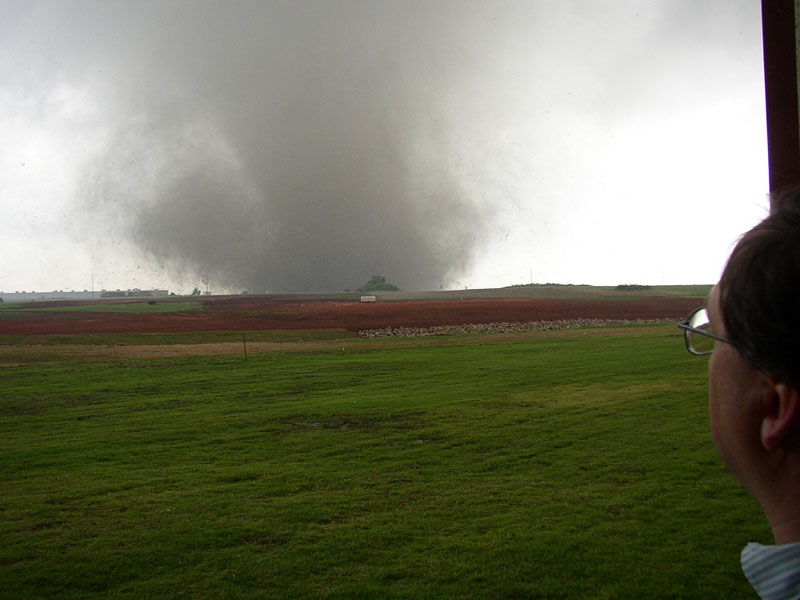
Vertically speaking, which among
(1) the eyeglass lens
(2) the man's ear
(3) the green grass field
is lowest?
(3) the green grass field

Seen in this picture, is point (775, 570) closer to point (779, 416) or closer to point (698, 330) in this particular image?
point (779, 416)

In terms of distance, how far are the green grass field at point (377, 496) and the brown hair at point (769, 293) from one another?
448 cm

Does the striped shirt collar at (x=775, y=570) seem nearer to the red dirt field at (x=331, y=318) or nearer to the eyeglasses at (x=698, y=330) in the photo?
the eyeglasses at (x=698, y=330)

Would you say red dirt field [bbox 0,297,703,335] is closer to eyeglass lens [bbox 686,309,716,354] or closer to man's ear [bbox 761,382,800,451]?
eyeglass lens [bbox 686,309,716,354]

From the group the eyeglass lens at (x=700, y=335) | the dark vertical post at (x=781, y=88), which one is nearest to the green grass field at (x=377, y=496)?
the dark vertical post at (x=781, y=88)

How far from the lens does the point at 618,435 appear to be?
1027 centimetres

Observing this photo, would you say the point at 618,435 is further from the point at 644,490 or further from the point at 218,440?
the point at 218,440

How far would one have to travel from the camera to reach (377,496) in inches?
293

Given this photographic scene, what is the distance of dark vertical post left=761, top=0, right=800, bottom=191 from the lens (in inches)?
154

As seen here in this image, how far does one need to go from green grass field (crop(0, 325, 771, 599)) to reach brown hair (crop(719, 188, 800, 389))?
176 inches

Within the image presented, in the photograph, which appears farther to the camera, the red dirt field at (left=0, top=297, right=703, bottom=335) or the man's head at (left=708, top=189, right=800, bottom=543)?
the red dirt field at (left=0, top=297, right=703, bottom=335)

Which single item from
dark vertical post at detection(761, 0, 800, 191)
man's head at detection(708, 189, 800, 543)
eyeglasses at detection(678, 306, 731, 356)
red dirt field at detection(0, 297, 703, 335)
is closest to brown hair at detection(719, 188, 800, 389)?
man's head at detection(708, 189, 800, 543)

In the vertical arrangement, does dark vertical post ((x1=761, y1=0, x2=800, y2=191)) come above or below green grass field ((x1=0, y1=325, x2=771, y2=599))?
above

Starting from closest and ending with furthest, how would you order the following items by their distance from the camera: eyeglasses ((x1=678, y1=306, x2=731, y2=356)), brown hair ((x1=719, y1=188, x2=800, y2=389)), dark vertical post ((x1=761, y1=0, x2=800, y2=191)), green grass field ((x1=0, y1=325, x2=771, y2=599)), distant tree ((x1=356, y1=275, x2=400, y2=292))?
1. brown hair ((x1=719, y1=188, x2=800, y2=389))
2. eyeglasses ((x1=678, y1=306, x2=731, y2=356))
3. dark vertical post ((x1=761, y1=0, x2=800, y2=191))
4. green grass field ((x1=0, y1=325, x2=771, y2=599))
5. distant tree ((x1=356, y1=275, x2=400, y2=292))
